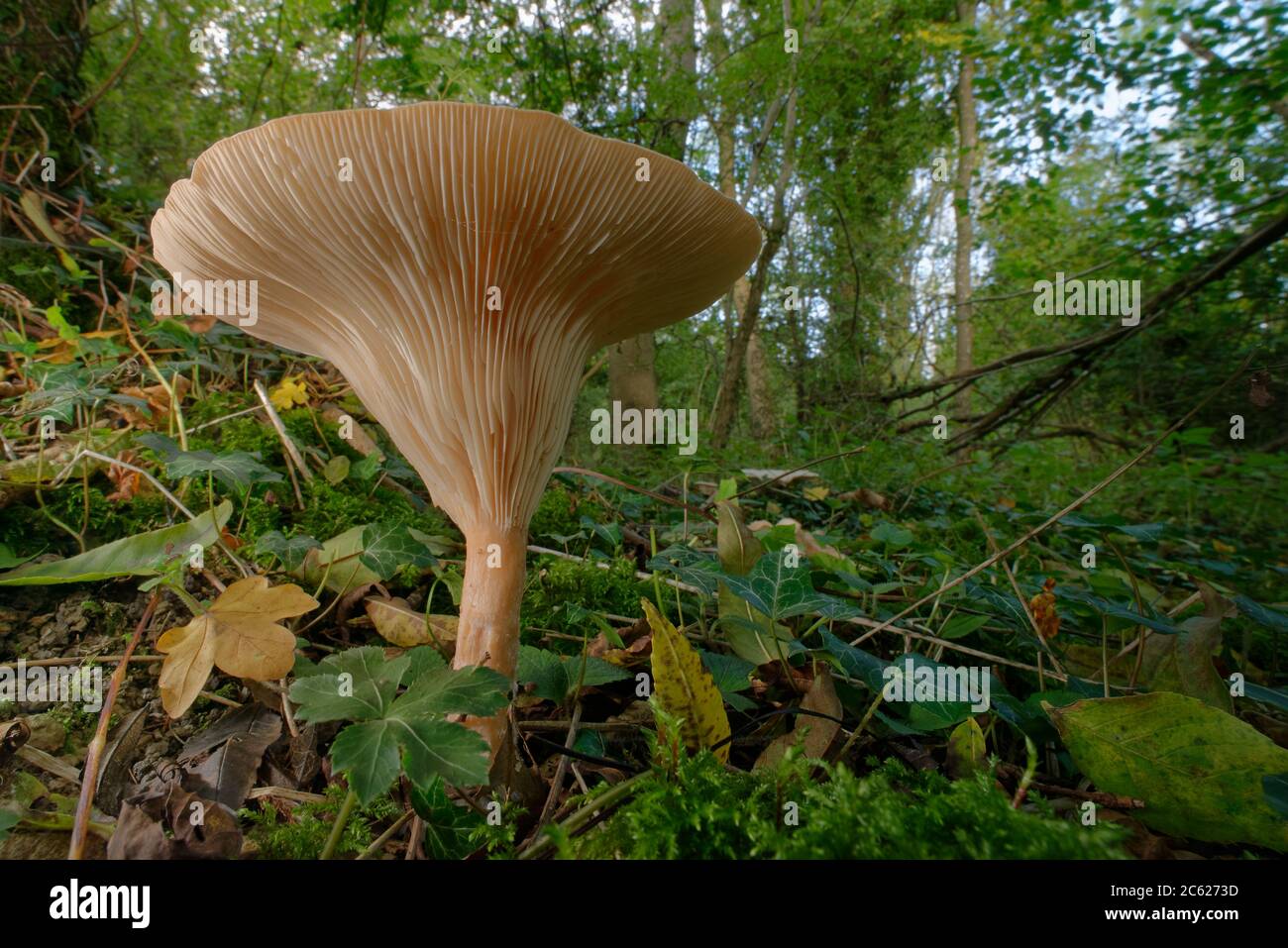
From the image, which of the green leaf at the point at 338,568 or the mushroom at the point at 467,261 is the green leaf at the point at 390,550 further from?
the mushroom at the point at 467,261

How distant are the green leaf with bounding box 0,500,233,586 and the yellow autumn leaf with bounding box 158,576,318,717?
337 mm

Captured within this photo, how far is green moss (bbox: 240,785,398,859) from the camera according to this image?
90 centimetres

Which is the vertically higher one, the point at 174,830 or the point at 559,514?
the point at 559,514

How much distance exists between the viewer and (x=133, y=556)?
1.36 m

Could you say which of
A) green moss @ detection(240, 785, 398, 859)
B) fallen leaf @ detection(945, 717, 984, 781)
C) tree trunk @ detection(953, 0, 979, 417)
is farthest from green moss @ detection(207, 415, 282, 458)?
tree trunk @ detection(953, 0, 979, 417)

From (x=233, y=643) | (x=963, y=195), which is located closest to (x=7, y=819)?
(x=233, y=643)

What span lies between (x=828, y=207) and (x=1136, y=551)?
24.7ft

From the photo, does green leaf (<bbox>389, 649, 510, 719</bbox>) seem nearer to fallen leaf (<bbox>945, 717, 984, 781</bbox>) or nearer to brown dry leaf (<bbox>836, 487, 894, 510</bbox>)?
fallen leaf (<bbox>945, 717, 984, 781</bbox>)

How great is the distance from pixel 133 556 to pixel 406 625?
2.15ft

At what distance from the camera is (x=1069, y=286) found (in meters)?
6.51

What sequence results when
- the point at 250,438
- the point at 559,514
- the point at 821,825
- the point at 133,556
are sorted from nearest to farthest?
the point at 821,825
the point at 133,556
the point at 250,438
the point at 559,514

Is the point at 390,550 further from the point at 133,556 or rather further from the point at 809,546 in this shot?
the point at 809,546

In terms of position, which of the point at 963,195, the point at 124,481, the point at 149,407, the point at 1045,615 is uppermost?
the point at 963,195
